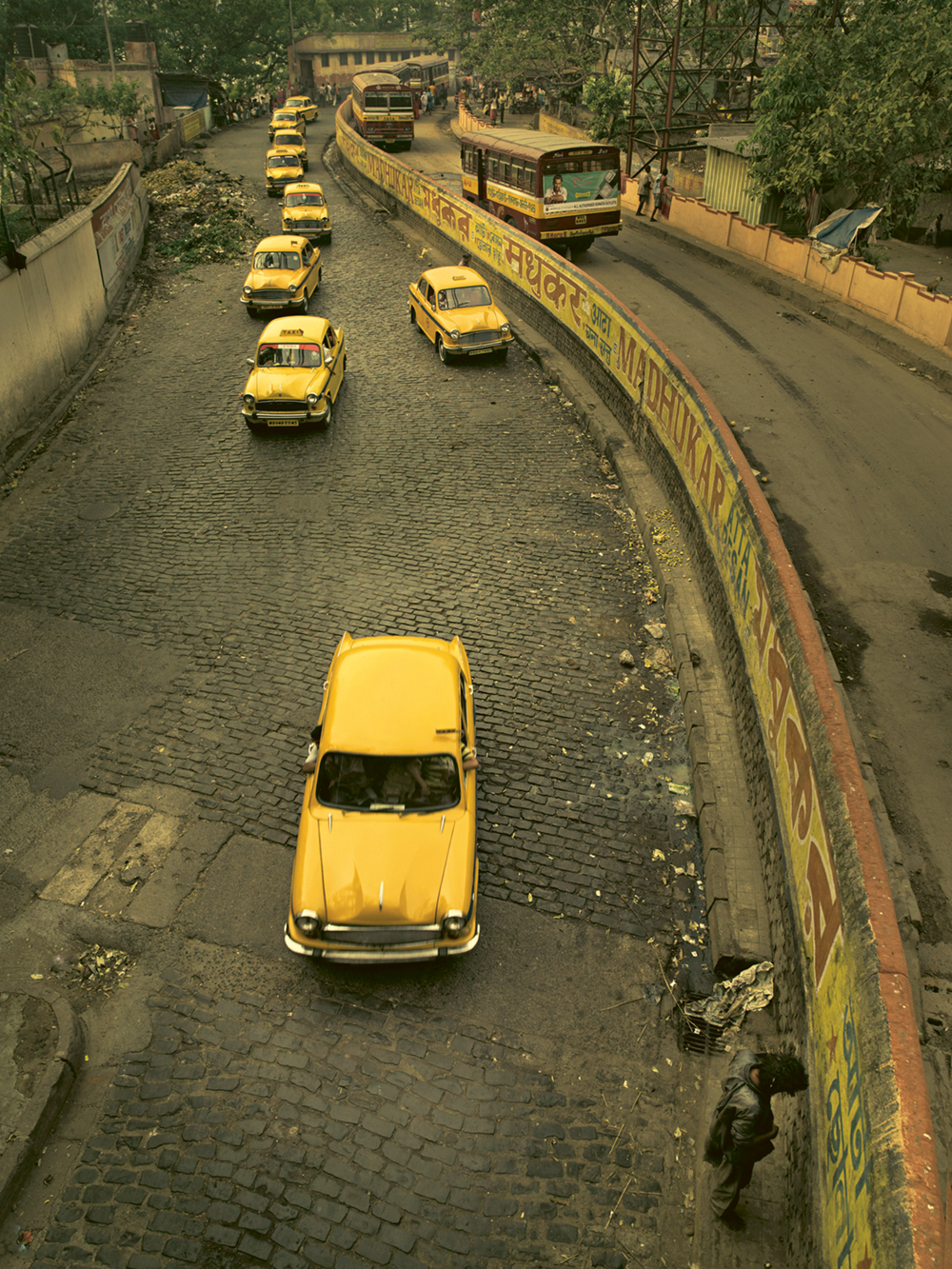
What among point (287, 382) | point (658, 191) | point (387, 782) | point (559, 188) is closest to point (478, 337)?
point (287, 382)

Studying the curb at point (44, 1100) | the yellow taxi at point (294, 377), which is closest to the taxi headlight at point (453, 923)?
the curb at point (44, 1100)

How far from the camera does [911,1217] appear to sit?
337 cm

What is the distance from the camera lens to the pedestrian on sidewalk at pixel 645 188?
102 ft

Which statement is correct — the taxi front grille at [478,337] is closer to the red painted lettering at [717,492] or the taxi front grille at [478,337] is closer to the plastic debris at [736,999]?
the red painted lettering at [717,492]

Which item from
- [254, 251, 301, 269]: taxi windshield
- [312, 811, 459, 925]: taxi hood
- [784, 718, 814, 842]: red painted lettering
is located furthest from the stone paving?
[254, 251, 301, 269]: taxi windshield

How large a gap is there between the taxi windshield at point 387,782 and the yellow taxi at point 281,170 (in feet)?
114

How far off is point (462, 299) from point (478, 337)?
1.32m

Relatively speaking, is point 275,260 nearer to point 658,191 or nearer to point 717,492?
point 658,191

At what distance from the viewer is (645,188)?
31172mm

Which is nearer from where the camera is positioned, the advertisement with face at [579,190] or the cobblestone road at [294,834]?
the cobblestone road at [294,834]

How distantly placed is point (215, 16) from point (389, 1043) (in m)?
82.9

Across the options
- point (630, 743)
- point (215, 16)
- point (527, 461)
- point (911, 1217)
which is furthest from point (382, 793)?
point (215, 16)

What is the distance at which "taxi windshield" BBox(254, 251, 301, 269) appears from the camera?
22.2 m

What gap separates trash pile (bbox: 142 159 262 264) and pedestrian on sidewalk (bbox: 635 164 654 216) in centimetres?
1427
